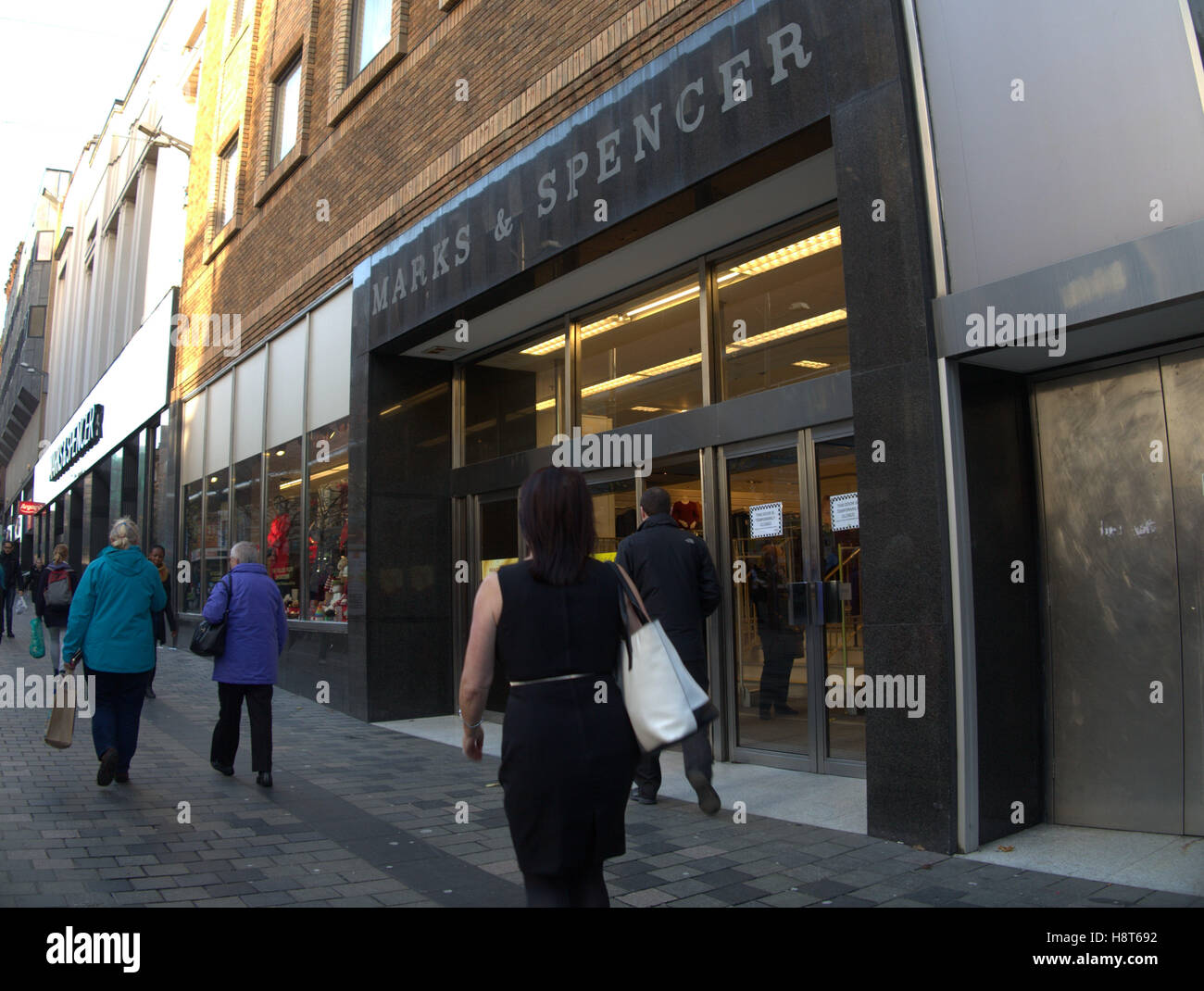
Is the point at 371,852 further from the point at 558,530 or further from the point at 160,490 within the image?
the point at 160,490

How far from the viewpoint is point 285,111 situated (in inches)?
551

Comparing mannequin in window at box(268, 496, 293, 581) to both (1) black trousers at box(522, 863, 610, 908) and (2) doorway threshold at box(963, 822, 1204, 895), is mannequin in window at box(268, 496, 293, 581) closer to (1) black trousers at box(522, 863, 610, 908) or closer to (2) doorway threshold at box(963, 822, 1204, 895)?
(2) doorway threshold at box(963, 822, 1204, 895)

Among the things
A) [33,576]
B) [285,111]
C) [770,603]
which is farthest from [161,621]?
[33,576]

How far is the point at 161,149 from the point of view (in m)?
22.4

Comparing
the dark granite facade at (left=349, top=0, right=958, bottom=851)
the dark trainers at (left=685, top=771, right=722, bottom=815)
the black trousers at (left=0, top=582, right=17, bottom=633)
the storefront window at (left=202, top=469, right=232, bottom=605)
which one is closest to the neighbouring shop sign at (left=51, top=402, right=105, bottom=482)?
the black trousers at (left=0, top=582, right=17, bottom=633)

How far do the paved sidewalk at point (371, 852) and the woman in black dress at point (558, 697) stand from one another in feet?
5.31

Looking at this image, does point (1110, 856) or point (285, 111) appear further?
point (285, 111)

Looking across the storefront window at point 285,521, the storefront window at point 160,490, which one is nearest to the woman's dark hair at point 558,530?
the storefront window at point 285,521

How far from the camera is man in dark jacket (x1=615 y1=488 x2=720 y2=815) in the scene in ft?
18.8

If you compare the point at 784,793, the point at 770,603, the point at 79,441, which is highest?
the point at 79,441

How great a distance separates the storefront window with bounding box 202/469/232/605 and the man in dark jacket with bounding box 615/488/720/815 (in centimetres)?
1114

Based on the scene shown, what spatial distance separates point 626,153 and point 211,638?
454cm

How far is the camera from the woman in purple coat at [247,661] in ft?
21.3
